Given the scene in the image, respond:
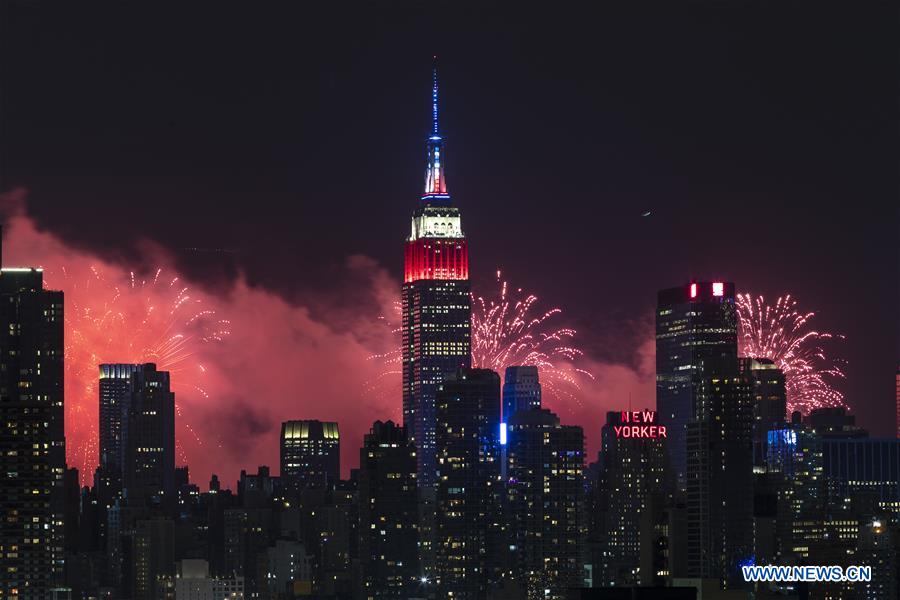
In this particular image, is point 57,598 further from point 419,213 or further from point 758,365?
point 419,213

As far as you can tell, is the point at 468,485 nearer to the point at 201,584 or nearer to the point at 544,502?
the point at 544,502

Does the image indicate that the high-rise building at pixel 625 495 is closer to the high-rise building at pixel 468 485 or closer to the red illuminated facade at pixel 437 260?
the high-rise building at pixel 468 485

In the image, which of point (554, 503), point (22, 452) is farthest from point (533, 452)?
point (22, 452)

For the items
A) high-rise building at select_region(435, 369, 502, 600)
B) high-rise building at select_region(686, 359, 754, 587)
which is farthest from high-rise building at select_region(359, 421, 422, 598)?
high-rise building at select_region(686, 359, 754, 587)

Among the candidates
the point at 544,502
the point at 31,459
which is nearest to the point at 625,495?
the point at 544,502

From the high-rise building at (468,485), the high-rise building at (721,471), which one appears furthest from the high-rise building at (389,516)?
the high-rise building at (721,471)

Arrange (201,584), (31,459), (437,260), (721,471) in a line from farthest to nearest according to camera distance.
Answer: (437,260) → (201,584) → (721,471) → (31,459)

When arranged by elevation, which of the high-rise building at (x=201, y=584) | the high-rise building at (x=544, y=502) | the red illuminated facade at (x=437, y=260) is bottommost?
the high-rise building at (x=201, y=584)
